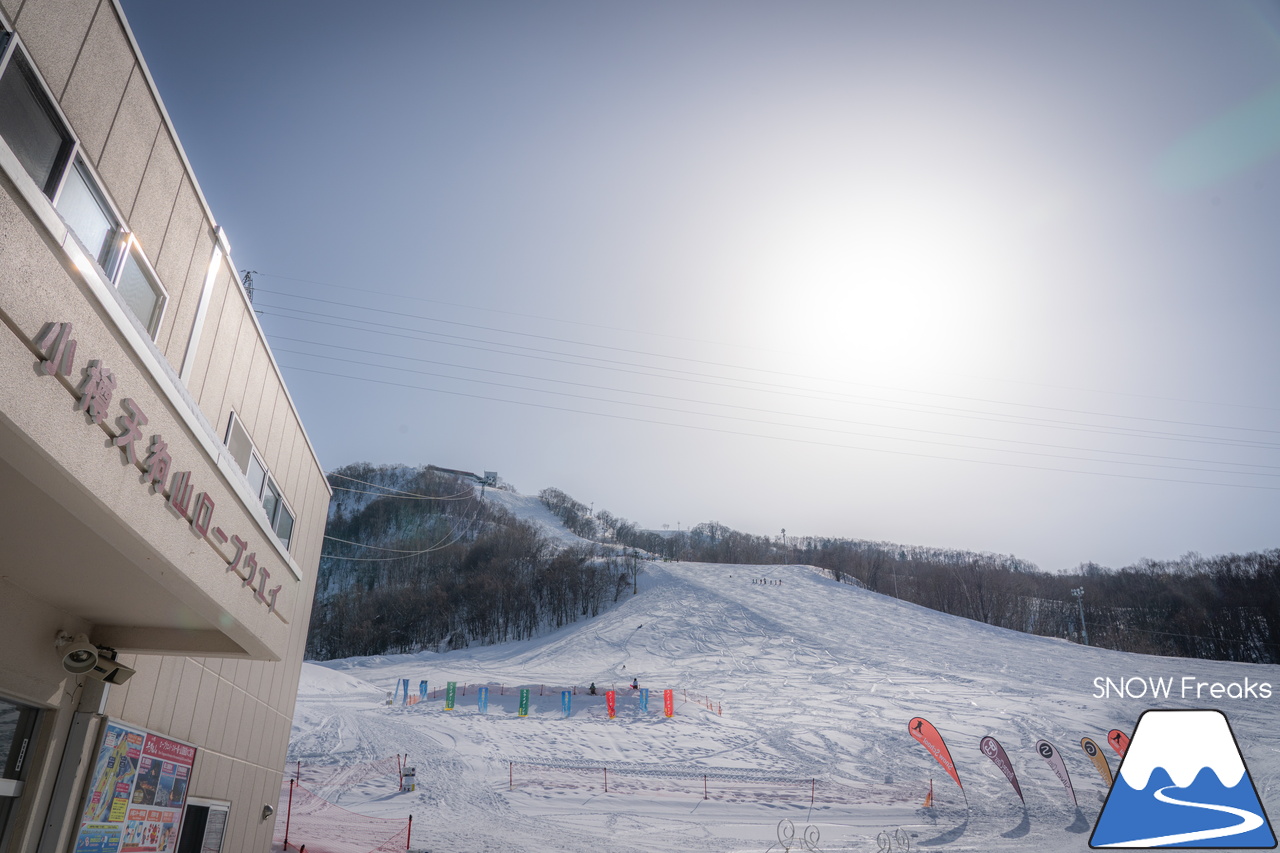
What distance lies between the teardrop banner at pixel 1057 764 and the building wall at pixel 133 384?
22.8 metres

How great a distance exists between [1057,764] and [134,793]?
25.9 meters

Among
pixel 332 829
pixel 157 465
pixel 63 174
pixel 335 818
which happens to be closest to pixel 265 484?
pixel 63 174

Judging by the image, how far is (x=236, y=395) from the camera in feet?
24.0

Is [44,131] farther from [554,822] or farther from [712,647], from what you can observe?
[712,647]

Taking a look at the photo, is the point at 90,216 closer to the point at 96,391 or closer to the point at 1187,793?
the point at 96,391

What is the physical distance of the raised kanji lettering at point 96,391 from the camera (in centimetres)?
312

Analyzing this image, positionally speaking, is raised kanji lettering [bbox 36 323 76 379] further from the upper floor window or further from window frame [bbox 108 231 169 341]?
window frame [bbox 108 231 169 341]

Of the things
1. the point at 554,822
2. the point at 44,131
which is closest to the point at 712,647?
the point at 554,822

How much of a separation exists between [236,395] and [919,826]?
19941 mm

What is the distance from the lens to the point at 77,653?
507cm

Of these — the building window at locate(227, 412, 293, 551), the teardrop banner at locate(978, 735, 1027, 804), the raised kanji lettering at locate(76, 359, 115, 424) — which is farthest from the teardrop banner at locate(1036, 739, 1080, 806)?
the raised kanji lettering at locate(76, 359, 115, 424)

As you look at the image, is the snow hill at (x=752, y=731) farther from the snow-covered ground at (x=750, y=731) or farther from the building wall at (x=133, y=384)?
the building wall at (x=133, y=384)

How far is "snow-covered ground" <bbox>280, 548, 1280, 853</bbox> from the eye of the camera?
61.1 feet

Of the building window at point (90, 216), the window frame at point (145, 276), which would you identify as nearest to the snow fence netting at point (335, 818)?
the window frame at point (145, 276)
